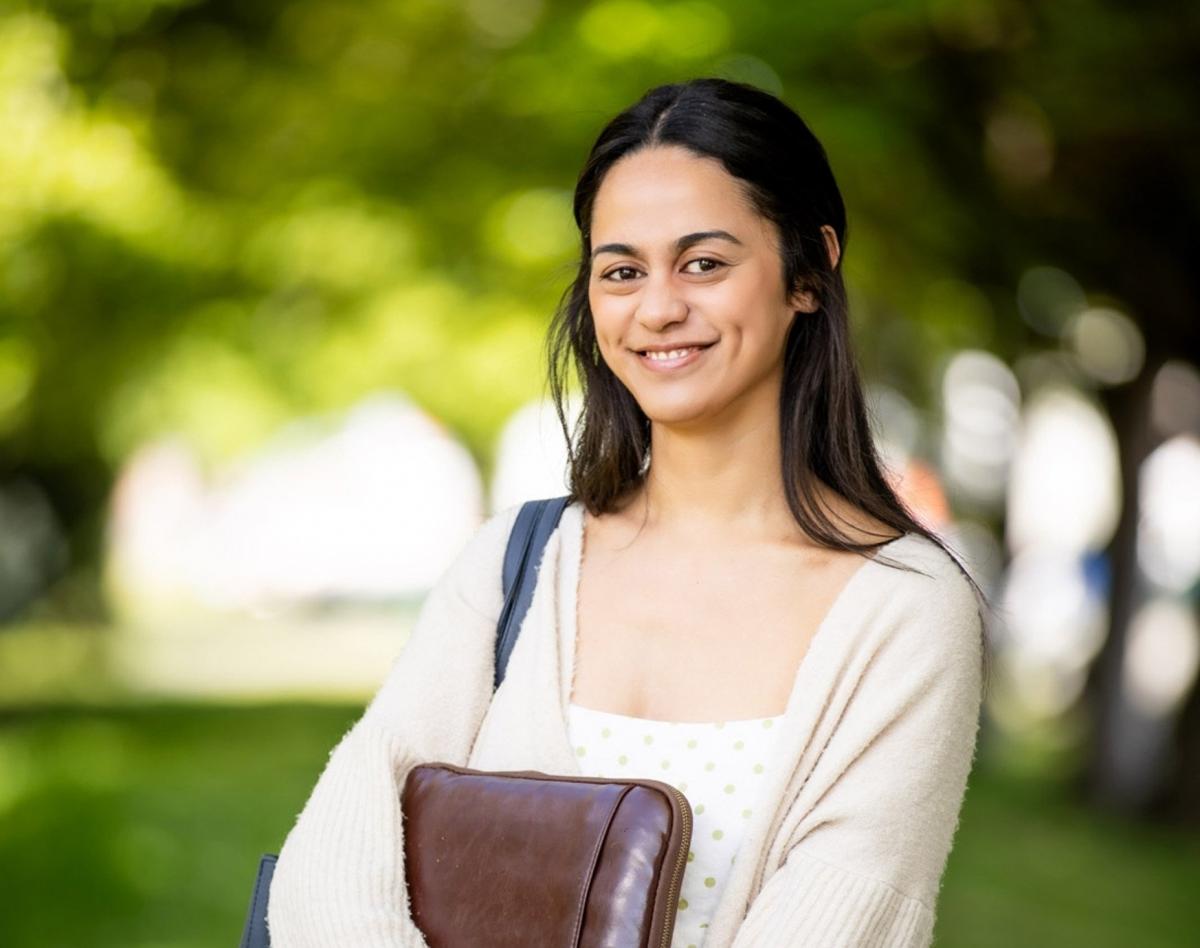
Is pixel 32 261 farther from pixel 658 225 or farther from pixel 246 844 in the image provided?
pixel 658 225

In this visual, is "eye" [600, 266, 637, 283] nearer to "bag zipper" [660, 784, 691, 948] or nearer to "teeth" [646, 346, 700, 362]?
"teeth" [646, 346, 700, 362]

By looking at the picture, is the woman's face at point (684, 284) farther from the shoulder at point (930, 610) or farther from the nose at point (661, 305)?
the shoulder at point (930, 610)

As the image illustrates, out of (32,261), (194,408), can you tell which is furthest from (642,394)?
(194,408)

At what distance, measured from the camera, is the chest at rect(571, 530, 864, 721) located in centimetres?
276

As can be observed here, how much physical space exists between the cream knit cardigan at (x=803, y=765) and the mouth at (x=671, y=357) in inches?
15.6

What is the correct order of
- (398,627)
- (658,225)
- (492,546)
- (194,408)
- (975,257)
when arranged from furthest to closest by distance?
(398,627) < (194,408) < (975,257) < (492,546) < (658,225)

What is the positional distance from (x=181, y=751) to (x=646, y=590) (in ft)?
38.9

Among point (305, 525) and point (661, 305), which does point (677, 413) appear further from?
point (305, 525)

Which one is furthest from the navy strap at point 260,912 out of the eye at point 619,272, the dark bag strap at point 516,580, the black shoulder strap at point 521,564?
the eye at point 619,272

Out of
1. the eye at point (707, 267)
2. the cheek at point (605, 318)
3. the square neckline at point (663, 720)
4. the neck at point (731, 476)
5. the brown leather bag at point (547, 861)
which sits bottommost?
the brown leather bag at point (547, 861)

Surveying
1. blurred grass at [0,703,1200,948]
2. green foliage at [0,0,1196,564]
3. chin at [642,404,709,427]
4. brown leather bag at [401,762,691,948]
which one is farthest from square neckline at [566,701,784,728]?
blurred grass at [0,703,1200,948]

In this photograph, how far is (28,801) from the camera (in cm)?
1095

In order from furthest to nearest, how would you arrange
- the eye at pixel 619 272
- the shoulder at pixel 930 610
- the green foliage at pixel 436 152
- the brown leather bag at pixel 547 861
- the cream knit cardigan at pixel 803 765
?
the green foliage at pixel 436 152 < the eye at pixel 619 272 < the shoulder at pixel 930 610 < the cream knit cardigan at pixel 803 765 < the brown leather bag at pixel 547 861

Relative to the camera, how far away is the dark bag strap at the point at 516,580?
277 cm
